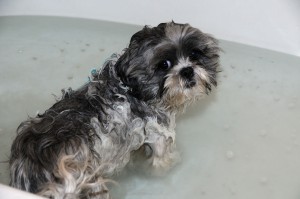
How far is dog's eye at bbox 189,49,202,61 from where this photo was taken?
185 centimetres

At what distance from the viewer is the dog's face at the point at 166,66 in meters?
1.78

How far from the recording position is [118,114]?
6.10ft

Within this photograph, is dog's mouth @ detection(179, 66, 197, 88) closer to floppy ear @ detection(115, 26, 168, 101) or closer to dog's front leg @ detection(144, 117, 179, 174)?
floppy ear @ detection(115, 26, 168, 101)

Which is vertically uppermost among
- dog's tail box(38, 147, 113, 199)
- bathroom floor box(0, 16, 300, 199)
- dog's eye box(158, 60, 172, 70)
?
dog's eye box(158, 60, 172, 70)

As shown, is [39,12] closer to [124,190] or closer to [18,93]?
[18,93]

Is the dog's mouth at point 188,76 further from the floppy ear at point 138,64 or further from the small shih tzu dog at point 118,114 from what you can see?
the floppy ear at point 138,64

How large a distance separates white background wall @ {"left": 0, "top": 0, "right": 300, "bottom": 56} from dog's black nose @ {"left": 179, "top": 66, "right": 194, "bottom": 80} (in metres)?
1.05

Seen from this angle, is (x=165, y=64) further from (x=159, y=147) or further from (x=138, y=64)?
(x=159, y=147)

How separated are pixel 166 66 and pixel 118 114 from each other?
0.91ft

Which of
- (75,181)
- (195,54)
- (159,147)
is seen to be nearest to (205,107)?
(159,147)

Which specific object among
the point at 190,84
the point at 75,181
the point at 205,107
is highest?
the point at 190,84

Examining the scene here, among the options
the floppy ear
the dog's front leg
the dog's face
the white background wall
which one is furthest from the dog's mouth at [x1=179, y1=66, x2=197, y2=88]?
the white background wall

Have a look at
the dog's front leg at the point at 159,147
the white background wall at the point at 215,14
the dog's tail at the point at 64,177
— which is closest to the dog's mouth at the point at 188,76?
the dog's front leg at the point at 159,147

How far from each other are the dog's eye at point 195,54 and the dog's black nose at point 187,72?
0.25 ft
